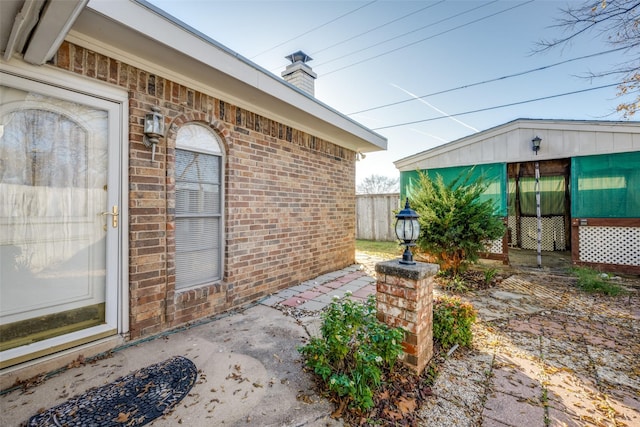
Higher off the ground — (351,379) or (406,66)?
(406,66)

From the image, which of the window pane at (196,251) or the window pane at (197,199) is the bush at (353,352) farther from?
the window pane at (197,199)

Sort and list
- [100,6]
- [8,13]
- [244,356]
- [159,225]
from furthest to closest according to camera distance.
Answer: [159,225]
[244,356]
[100,6]
[8,13]

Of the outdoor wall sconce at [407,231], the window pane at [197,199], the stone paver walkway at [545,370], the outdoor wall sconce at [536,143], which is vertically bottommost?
the stone paver walkway at [545,370]

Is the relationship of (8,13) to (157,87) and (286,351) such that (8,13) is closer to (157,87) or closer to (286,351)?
(157,87)

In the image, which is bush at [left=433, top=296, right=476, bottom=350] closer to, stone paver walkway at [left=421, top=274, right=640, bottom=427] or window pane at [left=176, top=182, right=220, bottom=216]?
stone paver walkway at [left=421, top=274, right=640, bottom=427]

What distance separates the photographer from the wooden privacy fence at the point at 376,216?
9969 mm

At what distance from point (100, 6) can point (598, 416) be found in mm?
4283

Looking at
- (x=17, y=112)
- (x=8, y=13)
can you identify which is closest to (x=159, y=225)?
(x=17, y=112)

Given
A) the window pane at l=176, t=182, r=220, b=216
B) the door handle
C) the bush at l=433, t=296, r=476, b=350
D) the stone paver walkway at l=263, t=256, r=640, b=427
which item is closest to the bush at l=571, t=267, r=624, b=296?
the stone paver walkway at l=263, t=256, r=640, b=427

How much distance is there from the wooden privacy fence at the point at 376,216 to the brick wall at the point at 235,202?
4.73 metres

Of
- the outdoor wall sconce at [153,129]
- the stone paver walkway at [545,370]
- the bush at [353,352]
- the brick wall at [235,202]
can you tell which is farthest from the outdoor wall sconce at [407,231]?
the outdoor wall sconce at [153,129]

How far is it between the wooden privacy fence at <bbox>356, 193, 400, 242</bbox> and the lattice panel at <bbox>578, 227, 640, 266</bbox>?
Result: 16.6 ft

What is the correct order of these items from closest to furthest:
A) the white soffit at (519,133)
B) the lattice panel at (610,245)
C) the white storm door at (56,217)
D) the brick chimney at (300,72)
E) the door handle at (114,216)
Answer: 1. the white storm door at (56,217)
2. the door handle at (114,216)
3. the brick chimney at (300,72)
4. the lattice panel at (610,245)
5. the white soffit at (519,133)

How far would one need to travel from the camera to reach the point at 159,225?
8.52ft
